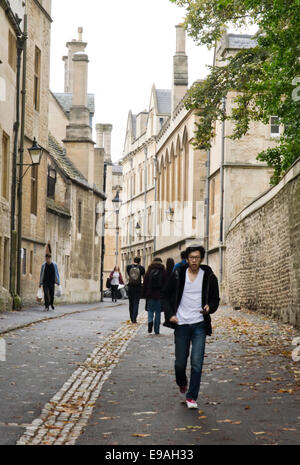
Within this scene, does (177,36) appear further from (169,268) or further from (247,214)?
(169,268)

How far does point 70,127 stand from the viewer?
136 ft

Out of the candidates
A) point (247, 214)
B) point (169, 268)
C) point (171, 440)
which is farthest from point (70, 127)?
point (171, 440)

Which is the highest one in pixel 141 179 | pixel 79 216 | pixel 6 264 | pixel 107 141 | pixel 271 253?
pixel 107 141

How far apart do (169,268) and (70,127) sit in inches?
952

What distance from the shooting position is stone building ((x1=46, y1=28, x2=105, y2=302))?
3459 cm

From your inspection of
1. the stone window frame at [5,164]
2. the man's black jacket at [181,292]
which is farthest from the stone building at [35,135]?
the man's black jacket at [181,292]

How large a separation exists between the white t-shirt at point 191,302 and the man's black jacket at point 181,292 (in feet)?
0.12

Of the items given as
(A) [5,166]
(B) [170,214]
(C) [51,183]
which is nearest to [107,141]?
(B) [170,214]

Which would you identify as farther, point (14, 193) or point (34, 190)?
point (34, 190)

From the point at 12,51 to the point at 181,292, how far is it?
16641 millimetres

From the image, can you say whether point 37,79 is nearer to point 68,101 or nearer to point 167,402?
point 68,101

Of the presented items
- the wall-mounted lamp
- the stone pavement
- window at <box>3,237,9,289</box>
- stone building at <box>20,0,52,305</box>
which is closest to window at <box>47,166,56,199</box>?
stone building at <box>20,0,52,305</box>

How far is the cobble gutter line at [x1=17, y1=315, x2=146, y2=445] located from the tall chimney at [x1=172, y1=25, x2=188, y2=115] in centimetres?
4533

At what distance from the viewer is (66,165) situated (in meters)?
38.8
